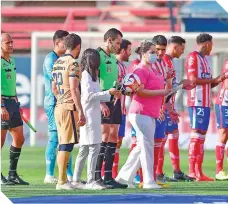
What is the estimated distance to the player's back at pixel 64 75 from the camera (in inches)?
472

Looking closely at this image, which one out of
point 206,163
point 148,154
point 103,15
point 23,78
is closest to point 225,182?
point 148,154

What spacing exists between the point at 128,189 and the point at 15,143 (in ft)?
6.65

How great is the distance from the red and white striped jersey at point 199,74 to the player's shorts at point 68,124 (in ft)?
8.97

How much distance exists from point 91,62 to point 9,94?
1.60 meters

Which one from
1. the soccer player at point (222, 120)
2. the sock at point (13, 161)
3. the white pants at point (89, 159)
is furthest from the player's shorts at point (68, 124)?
the soccer player at point (222, 120)

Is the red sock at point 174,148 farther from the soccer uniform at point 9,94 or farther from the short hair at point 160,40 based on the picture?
the soccer uniform at point 9,94

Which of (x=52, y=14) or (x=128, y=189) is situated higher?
(x=52, y=14)

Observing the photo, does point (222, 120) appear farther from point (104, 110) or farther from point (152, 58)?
point (104, 110)

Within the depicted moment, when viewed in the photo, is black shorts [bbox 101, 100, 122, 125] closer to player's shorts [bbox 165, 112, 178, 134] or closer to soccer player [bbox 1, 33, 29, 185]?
soccer player [bbox 1, 33, 29, 185]

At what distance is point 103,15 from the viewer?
36.1m

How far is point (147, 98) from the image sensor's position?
12.3m

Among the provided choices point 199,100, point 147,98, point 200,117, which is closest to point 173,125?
point 200,117

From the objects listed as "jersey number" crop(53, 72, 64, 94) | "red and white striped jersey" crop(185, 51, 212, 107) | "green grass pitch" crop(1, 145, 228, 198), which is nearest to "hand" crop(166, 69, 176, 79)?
"red and white striped jersey" crop(185, 51, 212, 107)

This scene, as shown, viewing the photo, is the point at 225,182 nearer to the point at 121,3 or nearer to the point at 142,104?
the point at 142,104
